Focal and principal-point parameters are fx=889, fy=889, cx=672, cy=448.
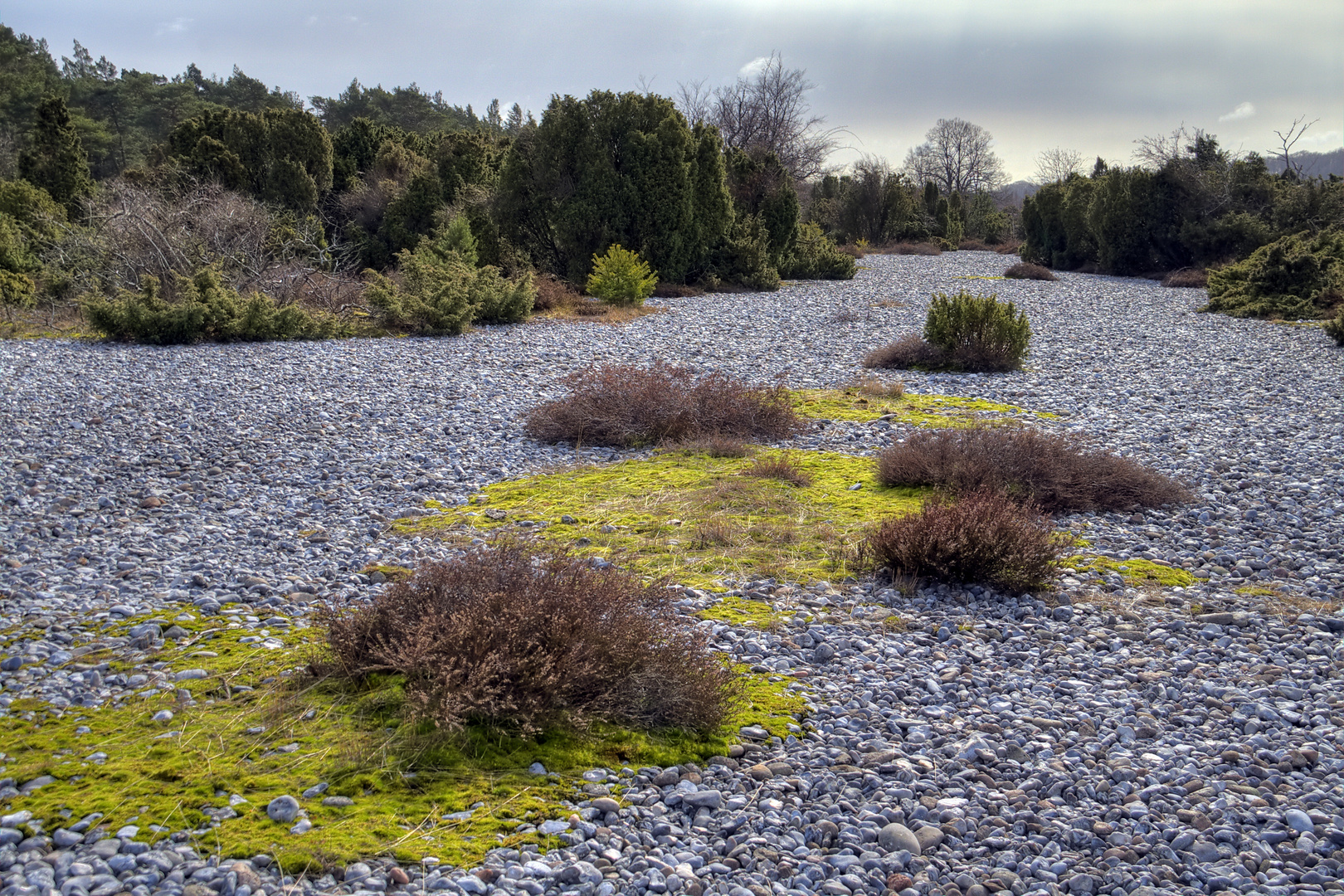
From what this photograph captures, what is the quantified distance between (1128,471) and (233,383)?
8.14 metres

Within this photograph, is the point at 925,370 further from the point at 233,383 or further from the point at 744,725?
the point at 744,725

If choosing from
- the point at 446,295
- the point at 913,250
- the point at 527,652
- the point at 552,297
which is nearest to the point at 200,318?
the point at 446,295

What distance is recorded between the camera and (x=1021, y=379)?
1038 cm

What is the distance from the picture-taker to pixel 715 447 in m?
7.04

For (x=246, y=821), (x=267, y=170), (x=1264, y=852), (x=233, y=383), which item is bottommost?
(x=1264, y=852)

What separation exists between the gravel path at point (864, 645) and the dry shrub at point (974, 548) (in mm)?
131

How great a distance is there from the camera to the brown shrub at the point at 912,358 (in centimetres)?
1108

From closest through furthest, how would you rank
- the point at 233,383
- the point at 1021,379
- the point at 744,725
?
the point at 744,725
the point at 233,383
the point at 1021,379

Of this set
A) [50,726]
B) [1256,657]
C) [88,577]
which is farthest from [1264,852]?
[88,577]

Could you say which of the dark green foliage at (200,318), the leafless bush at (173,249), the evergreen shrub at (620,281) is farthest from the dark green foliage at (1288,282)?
the leafless bush at (173,249)

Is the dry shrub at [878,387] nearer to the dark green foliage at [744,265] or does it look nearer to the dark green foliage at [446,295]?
the dark green foliage at [446,295]

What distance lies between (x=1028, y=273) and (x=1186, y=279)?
4.04 metres

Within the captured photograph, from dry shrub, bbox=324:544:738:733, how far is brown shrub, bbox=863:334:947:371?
27.2 feet

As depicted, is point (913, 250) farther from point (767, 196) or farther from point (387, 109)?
point (387, 109)
